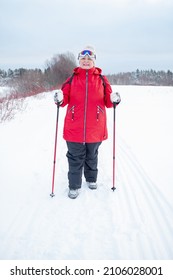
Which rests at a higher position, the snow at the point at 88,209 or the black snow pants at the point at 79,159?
the black snow pants at the point at 79,159

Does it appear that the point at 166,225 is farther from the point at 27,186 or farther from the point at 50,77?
the point at 50,77

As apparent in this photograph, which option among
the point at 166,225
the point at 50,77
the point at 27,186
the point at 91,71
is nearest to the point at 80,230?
the point at 166,225

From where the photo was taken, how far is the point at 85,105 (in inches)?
111

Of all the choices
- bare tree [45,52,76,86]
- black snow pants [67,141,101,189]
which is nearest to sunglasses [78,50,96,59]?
black snow pants [67,141,101,189]

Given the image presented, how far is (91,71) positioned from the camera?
111 inches

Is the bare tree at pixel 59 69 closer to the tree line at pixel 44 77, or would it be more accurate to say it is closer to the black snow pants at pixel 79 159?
the tree line at pixel 44 77

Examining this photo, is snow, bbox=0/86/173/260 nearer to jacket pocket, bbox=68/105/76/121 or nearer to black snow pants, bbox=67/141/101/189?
black snow pants, bbox=67/141/101/189

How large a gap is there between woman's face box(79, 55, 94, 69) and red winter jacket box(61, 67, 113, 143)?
0.15ft

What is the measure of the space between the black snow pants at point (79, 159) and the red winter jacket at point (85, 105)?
0.11m

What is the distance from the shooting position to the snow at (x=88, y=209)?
7.30 ft

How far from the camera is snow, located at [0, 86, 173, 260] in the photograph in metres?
2.22

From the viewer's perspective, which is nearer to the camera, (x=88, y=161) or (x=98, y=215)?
(x=98, y=215)

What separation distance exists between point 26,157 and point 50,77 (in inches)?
1246

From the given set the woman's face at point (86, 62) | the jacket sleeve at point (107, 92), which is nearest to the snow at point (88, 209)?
the jacket sleeve at point (107, 92)
